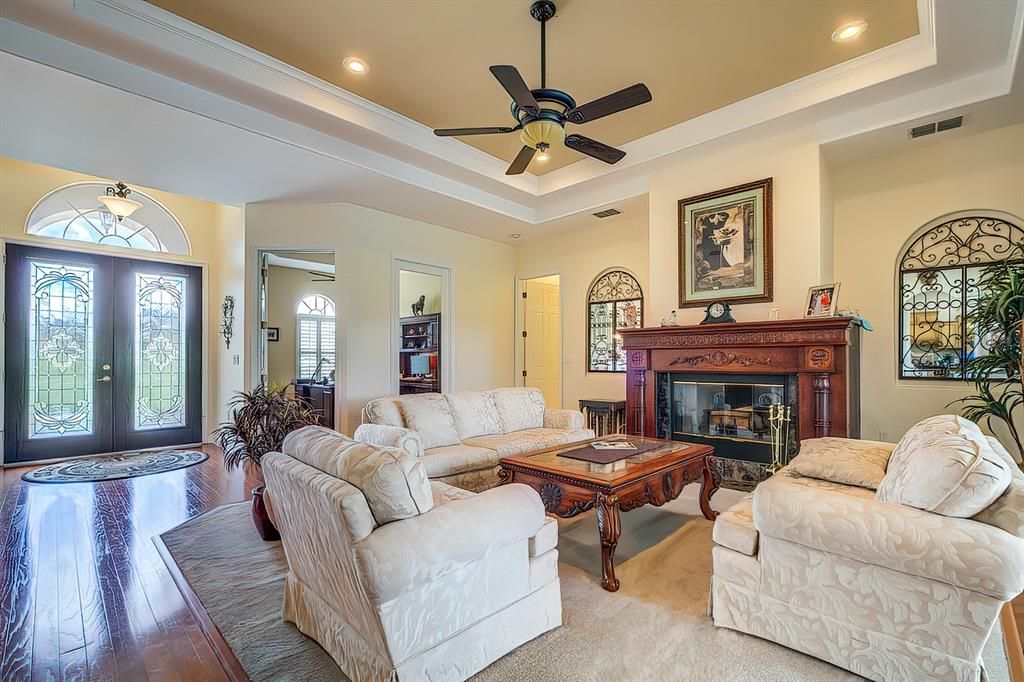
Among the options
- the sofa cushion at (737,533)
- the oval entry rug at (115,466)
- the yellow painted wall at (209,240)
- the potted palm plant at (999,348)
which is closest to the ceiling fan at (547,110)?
the sofa cushion at (737,533)

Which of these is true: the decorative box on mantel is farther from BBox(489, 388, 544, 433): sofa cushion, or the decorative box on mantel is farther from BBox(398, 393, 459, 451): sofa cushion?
BBox(398, 393, 459, 451): sofa cushion

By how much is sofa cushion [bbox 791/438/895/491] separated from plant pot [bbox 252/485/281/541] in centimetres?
324

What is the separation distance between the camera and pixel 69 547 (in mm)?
2984

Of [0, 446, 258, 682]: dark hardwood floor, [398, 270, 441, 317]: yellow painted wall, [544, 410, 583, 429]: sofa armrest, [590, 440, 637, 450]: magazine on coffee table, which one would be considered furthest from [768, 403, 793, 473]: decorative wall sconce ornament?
[398, 270, 441, 317]: yellow painted wall

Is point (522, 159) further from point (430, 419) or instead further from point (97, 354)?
point (97, 354)

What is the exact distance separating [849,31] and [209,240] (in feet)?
24.7

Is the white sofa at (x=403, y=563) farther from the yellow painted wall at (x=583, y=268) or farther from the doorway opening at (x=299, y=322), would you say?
the doorway opening at (x=299, y=322)

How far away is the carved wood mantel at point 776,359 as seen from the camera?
11.7ft

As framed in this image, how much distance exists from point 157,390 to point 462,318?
421 centimetres

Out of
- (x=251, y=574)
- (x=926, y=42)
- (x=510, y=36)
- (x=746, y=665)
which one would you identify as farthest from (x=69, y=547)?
(x=926, y=42)

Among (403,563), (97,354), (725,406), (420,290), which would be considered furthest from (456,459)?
(97,354)

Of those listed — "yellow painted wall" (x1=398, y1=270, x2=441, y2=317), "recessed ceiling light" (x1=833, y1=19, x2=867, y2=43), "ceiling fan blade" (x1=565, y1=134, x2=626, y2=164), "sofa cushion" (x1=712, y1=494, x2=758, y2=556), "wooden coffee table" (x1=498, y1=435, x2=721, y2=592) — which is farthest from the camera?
"yellow painted wall" (x1=398, y1=270, x2=441, y2=317)

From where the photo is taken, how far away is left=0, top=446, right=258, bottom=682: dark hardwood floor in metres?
1.88

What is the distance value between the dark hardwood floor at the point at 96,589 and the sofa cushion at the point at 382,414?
146cm
